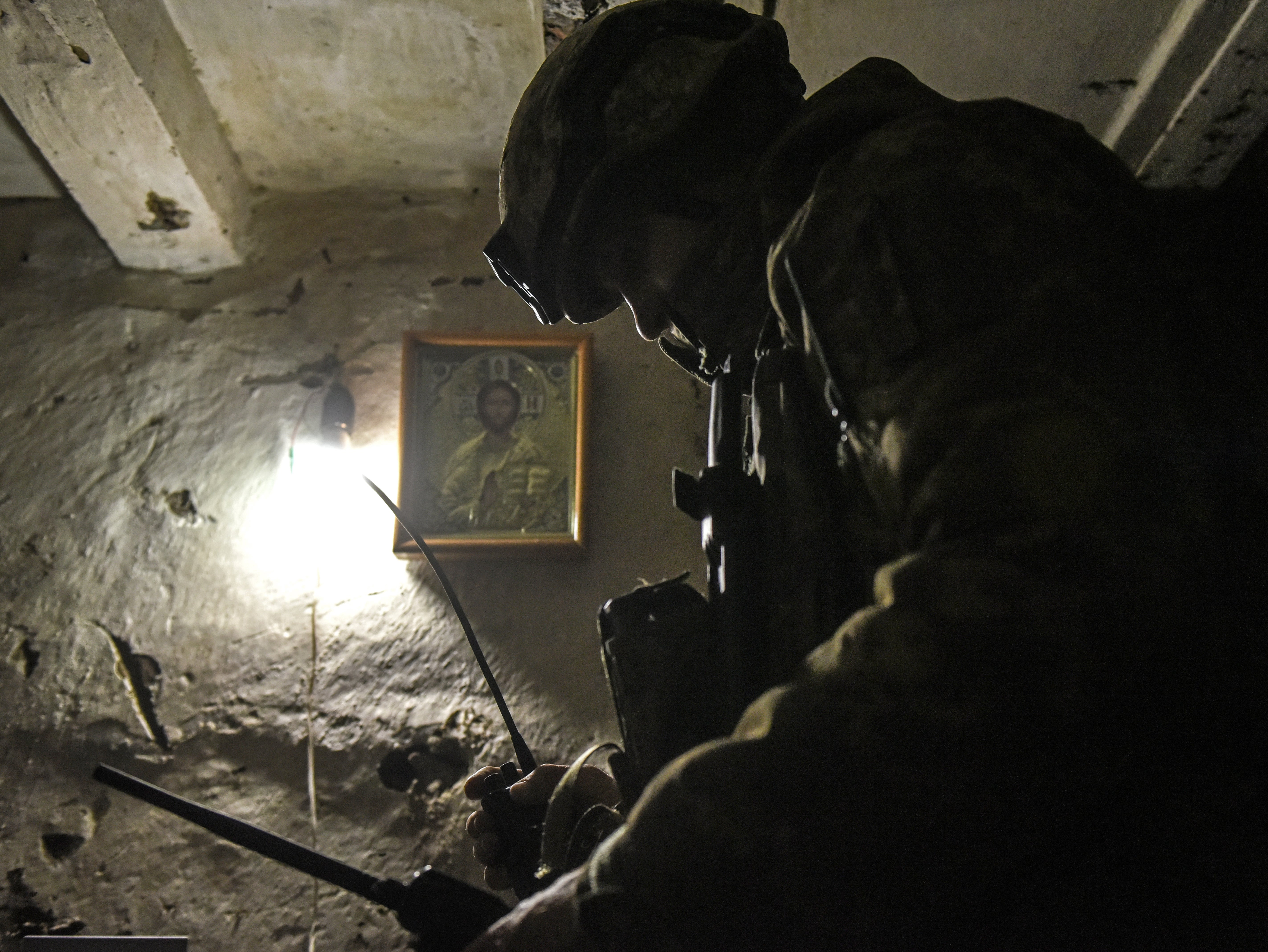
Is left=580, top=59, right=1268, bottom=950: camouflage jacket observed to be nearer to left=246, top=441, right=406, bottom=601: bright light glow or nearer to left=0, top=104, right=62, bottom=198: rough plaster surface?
left=246, top=441, right=406, bottom=601: bright light glow

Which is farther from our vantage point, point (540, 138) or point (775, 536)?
point (540, 138)

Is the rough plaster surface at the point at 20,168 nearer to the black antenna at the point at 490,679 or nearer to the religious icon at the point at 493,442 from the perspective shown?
the religious icon at the point at 493,442

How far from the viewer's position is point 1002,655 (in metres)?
0.46

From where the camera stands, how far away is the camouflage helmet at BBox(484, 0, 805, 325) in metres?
0.84

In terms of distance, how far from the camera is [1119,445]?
0.49 metres

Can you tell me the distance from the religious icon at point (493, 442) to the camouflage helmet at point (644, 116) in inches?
27.8

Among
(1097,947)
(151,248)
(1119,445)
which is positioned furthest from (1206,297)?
(151,248)

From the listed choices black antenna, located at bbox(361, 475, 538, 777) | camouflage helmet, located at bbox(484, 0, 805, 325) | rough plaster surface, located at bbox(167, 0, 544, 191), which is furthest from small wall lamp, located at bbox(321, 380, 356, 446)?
camouflage helmet, located at bbox(484, 0, 805, 325)

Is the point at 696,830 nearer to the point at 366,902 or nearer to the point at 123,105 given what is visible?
the point at 366,902

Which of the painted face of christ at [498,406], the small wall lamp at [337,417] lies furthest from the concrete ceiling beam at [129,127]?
the painted face of christ at [498,406]

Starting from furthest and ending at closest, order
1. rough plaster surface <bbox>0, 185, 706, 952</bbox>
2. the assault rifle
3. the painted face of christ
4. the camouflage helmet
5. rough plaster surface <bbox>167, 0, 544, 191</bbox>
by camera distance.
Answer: the painted face of christ, rough plaster surface <bbox>167, 0, 544, 191</bbox>, rough plaster surface <bbox>0, 185, 706, 952</bbox>, the camouflage helmet, the assault rifle

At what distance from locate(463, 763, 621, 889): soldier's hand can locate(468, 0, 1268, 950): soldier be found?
0.38 metres

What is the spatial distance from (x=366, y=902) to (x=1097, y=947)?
3.85 feet

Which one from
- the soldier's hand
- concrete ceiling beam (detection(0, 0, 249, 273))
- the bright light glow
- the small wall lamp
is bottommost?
the soldier's hand
